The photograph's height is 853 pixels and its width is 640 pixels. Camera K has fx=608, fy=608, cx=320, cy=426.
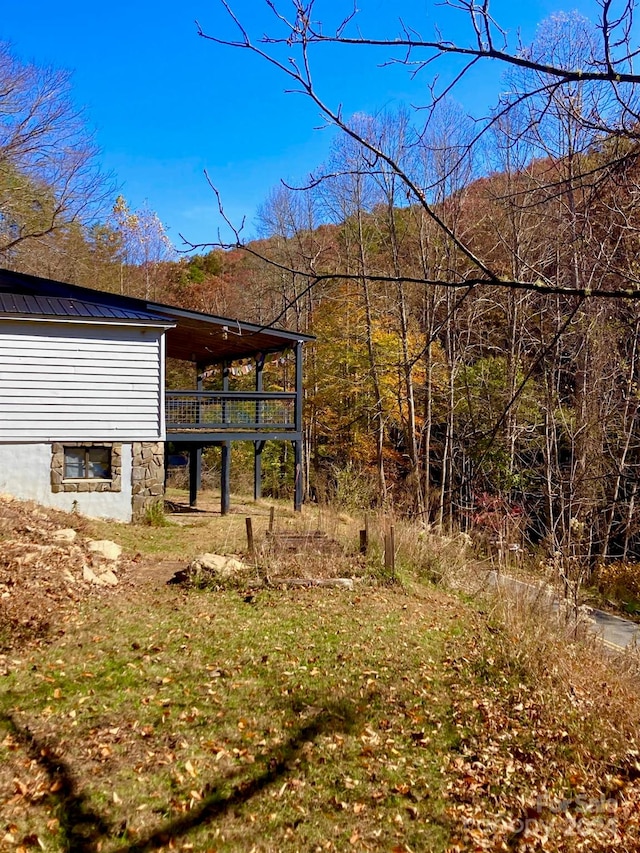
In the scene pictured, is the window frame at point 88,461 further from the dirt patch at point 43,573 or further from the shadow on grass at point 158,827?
the shadow on grass at point 158,827

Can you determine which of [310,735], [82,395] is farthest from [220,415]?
[310,735]

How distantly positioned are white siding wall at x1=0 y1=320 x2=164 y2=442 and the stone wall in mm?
232

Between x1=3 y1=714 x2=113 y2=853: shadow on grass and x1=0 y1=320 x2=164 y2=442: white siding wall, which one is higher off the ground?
x1=0 y1=320 x2=164 y2=442: white siding wall

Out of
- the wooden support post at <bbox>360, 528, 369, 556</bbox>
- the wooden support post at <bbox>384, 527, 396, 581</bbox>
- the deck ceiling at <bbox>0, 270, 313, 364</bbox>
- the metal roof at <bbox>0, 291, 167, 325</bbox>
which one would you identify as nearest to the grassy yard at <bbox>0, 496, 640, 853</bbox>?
the wooden support post at <bbox>384, 527, 396, 581</bbox>

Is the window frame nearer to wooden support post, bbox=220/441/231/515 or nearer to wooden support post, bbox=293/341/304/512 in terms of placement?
wooden support post, bbox=220/441/231/515

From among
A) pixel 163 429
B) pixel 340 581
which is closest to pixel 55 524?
pixel 163 429

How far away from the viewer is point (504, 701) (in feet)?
16.5

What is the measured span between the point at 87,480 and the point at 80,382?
76.4 inches

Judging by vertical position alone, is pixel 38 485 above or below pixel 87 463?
below

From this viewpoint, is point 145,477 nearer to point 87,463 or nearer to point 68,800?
point 87,463

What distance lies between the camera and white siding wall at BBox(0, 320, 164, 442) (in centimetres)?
1146

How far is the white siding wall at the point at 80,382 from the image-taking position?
11.5m

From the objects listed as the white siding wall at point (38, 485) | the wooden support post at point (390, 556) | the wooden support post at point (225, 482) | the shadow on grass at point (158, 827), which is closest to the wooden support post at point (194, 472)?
the wooden support post at point (225, 482)

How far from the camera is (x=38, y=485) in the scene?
1168 cm
